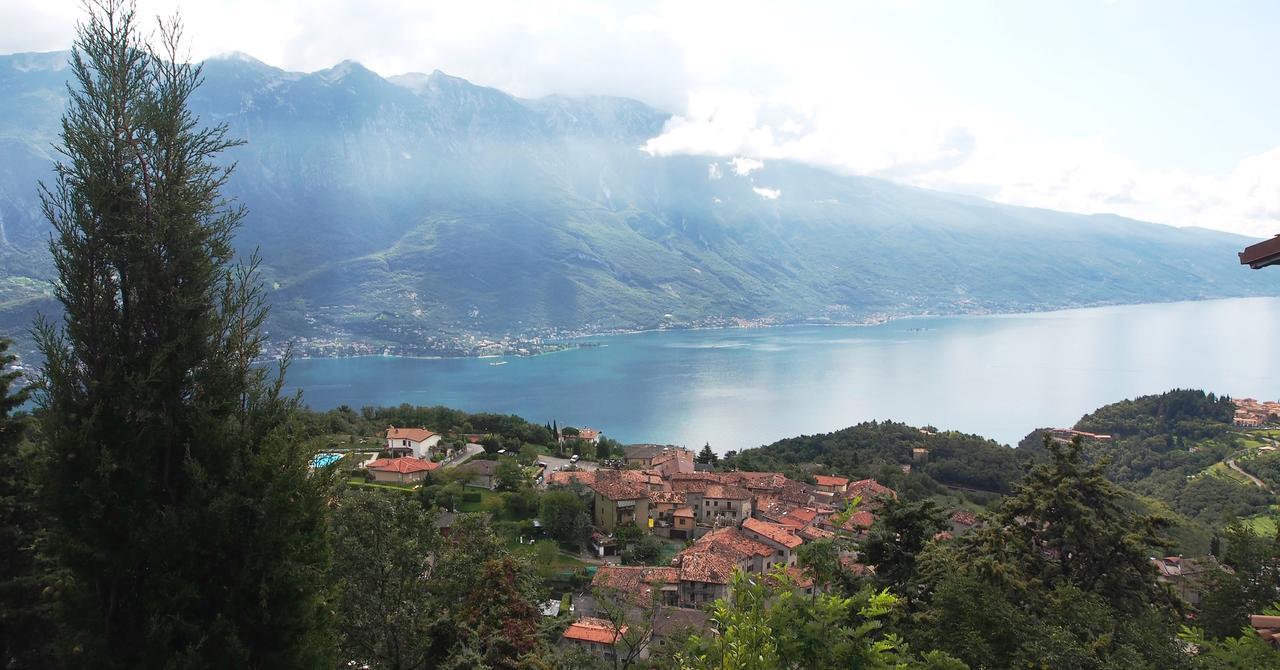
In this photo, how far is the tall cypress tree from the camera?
3.40m

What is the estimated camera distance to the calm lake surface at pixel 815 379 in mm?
50594

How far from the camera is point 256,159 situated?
520 feet

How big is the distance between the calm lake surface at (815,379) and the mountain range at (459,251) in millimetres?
22943

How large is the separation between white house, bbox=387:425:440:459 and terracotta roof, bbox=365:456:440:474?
82.4 inches

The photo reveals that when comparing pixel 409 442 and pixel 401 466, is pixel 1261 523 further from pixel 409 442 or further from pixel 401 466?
pixel 409 442

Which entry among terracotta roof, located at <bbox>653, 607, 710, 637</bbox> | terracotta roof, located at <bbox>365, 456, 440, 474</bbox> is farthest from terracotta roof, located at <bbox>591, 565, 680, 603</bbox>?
terracotta roof, located at <bbox>365, 456, 440, 474</bbox>

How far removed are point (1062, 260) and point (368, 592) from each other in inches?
8674

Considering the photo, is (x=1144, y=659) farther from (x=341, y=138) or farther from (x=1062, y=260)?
(x=1062, y=260)

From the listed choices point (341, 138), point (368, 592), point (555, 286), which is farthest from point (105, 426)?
point (341, 138)

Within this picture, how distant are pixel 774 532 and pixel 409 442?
14.1m

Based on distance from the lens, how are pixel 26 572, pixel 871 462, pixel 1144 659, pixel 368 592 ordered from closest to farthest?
pixel 1144 659 < pixel 26 572 < pixel 368 592 < pixel 871 462

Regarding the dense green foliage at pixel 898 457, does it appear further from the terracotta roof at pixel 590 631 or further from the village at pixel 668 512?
the terracotta roof at pixel 590 631

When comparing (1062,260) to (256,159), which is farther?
(1062,260)

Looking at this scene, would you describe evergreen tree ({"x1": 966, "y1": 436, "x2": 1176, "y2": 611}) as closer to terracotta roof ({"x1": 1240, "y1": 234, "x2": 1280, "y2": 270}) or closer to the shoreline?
terracotta roof ({"x1": 1240, "y1": 234, "x2": 1280, "y2": 270})
